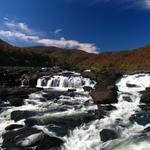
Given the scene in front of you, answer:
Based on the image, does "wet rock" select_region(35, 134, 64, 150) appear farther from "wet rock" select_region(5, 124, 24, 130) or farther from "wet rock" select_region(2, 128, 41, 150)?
"wet rock" select_region(5, 124, 24, 130)

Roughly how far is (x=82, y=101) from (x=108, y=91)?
2.12m

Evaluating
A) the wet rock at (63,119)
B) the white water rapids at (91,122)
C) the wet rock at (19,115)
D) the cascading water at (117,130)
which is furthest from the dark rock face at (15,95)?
the cascading water at (117,130)

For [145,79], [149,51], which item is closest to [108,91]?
[145,79]

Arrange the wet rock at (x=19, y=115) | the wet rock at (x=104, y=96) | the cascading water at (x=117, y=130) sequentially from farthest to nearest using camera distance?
the wet rock at (x=104, y=96) < the wet rock at (x=19, y=115) < the cascading water at (x=117, y=130)

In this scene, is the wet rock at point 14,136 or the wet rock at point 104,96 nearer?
the wet rock at point 14,136

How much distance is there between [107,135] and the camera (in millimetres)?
13031

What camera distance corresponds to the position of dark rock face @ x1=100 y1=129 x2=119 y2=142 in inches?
503

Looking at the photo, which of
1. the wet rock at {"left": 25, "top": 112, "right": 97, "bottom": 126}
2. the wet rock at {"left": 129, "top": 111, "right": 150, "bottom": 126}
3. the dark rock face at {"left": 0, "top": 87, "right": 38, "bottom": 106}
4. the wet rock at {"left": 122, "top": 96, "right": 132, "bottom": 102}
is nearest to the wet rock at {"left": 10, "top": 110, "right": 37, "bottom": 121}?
the wet rock at {"left": 25, "top": 112, "right": 97, "bottom": 126}

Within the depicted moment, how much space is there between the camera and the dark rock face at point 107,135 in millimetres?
12766

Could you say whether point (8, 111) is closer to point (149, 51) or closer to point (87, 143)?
point (87, 143)

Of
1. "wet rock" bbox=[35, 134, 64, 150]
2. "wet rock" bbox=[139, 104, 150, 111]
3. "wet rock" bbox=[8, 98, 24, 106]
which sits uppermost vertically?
"wet rock" bbox=[139, 104, 150, 111]

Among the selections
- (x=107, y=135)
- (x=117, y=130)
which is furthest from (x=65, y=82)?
(x=107, y=135)

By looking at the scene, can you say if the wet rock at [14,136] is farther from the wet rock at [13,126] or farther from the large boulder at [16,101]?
the large boulder at [16,101]

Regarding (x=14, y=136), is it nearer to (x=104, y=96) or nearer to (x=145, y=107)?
(x=104, y=96)
